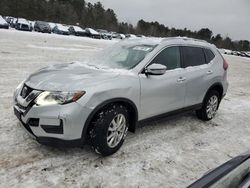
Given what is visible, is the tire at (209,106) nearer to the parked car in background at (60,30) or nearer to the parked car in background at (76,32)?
the parked car in background at (60,30)

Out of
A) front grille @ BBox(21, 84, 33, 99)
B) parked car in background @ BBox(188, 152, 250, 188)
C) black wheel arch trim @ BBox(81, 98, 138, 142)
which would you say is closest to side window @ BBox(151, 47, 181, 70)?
black wheel arch trim @ BBox(81, 98, 138, 142)

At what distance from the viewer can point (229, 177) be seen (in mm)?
2188

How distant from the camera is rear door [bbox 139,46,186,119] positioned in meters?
4.46

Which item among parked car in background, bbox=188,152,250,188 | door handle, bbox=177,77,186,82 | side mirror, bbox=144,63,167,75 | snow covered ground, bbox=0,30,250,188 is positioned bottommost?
snow covered ground, bbox=0,30,250,188

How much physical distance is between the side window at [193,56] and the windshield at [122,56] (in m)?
0.82

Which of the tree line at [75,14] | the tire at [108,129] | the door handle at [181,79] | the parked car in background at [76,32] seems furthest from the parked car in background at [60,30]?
the tire at [108,129]

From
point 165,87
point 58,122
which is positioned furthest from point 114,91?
point 165,87

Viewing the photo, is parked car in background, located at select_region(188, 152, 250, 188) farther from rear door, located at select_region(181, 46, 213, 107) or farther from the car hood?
rear door, located at select_region(181, 46, 213, 107)

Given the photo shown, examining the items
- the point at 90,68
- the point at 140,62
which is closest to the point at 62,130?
the point at 90,68

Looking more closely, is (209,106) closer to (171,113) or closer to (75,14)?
(171,113)

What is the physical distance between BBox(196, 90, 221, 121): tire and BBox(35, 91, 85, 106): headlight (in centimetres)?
312

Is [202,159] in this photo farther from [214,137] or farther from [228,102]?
[228,102]

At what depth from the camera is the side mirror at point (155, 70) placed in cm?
441

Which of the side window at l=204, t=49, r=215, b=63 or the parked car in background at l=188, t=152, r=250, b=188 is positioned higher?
the side window at l=204, t=49, r=215, b=63
